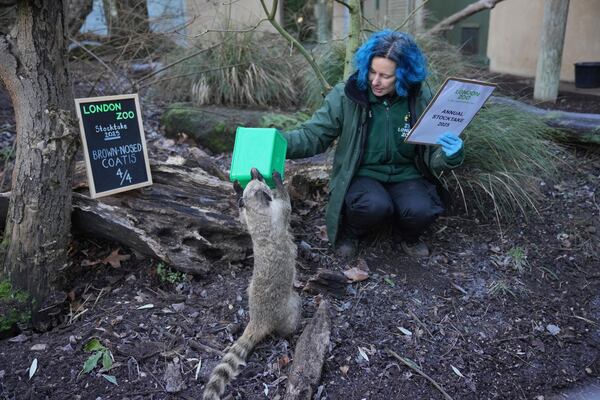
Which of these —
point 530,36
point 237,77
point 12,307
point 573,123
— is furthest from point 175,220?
point 530,36

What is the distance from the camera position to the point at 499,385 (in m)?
2.80

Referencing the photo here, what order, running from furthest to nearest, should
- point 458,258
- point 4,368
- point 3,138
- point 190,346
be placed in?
point 3,138, point 458,258, point 190,346, point 4,368

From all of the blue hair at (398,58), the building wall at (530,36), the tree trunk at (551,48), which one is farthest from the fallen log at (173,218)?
the building wall at (530,36)

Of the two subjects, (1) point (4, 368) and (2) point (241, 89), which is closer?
(1) point (4, 368)

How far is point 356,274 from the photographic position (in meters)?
3.55

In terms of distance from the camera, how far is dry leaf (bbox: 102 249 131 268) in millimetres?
3439

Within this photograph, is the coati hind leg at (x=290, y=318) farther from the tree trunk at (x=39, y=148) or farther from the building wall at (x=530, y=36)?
the building wall at (x=530, y=36)

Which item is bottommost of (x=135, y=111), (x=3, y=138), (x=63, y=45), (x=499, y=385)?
(x=499, y=385)

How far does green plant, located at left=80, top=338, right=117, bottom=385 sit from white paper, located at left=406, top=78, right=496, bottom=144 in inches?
88.8

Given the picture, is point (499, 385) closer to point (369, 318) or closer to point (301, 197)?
point (369, 318)

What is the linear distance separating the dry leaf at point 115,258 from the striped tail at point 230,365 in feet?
3.83

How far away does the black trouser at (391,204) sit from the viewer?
3414 millimetres

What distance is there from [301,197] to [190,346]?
1.90 meters

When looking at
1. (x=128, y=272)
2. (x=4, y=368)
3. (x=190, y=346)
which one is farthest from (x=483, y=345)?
(x=4, y=368)
